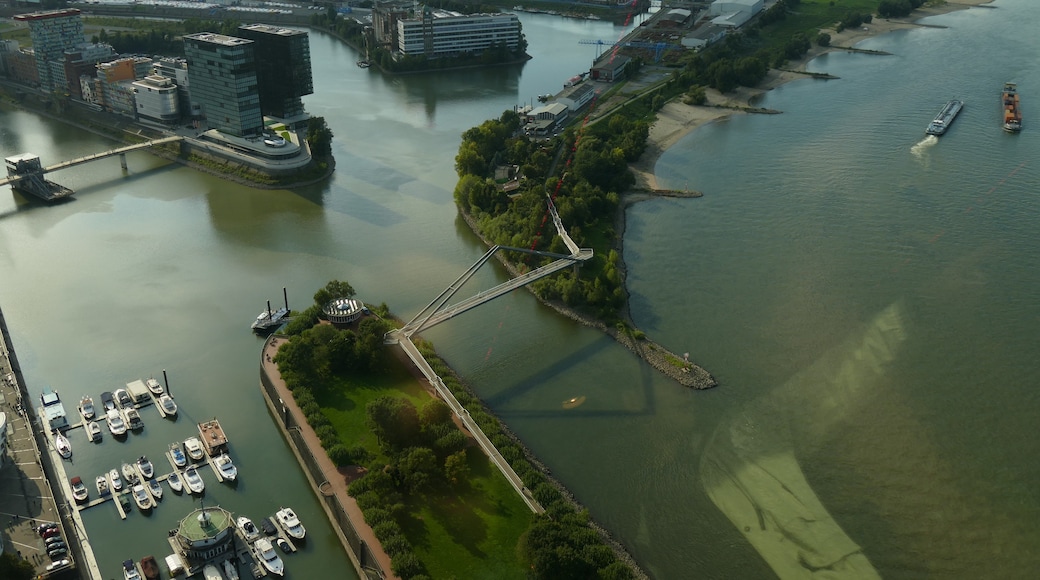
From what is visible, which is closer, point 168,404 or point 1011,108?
point 168,404

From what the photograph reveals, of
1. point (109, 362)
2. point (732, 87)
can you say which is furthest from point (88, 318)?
point (732, 87)

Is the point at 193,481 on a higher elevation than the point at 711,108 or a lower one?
lower

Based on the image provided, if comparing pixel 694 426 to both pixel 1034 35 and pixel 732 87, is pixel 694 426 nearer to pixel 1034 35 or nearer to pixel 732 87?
pixel 732 87

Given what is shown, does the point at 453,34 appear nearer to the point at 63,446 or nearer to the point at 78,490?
the point at 63,446

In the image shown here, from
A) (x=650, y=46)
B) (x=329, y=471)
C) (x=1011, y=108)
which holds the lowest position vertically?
(x=329, y=471)

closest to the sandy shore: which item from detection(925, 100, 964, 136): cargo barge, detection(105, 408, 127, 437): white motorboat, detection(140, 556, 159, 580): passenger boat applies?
detection(925, 100, 964, 136): cargo barge

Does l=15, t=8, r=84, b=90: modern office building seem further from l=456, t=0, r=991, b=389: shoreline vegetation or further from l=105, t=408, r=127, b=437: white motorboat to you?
l=105, t=408, r=127, b=437: white motorboat

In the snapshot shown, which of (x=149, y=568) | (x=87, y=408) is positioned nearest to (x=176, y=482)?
(x=149, y=568)
